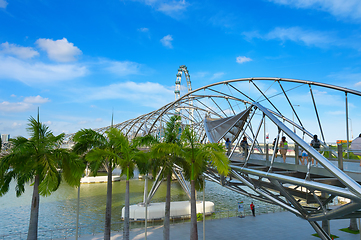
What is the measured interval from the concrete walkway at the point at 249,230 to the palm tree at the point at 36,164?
9.15 meters

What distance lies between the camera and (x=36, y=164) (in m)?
14.7

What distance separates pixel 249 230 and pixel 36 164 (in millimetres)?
19387

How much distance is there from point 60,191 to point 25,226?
22590 millimetres

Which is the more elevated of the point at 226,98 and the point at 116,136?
the point at 226,98

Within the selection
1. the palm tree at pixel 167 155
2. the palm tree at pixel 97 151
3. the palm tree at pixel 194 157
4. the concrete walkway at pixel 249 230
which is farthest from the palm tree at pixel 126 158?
the concrete walkway at pixel 249 230

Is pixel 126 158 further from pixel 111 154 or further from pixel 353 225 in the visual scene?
pixel 353 225

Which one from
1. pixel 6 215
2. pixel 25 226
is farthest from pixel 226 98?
pixel 6 215

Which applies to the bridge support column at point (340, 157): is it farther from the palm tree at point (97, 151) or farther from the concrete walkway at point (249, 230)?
the concrete walkway at point (249, 230)

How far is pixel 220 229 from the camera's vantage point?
81.8ft

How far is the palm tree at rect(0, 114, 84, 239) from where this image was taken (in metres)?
14.3

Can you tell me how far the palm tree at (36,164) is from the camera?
1427cm

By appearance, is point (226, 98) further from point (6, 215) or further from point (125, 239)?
point (6, 215)

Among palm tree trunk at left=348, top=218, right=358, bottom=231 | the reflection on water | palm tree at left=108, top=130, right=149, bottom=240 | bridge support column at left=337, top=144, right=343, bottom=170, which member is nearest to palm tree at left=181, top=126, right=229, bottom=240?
palm tree at left=108, top=130, right=149, bottom=240

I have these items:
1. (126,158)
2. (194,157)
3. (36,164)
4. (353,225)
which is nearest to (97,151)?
(126,158)
